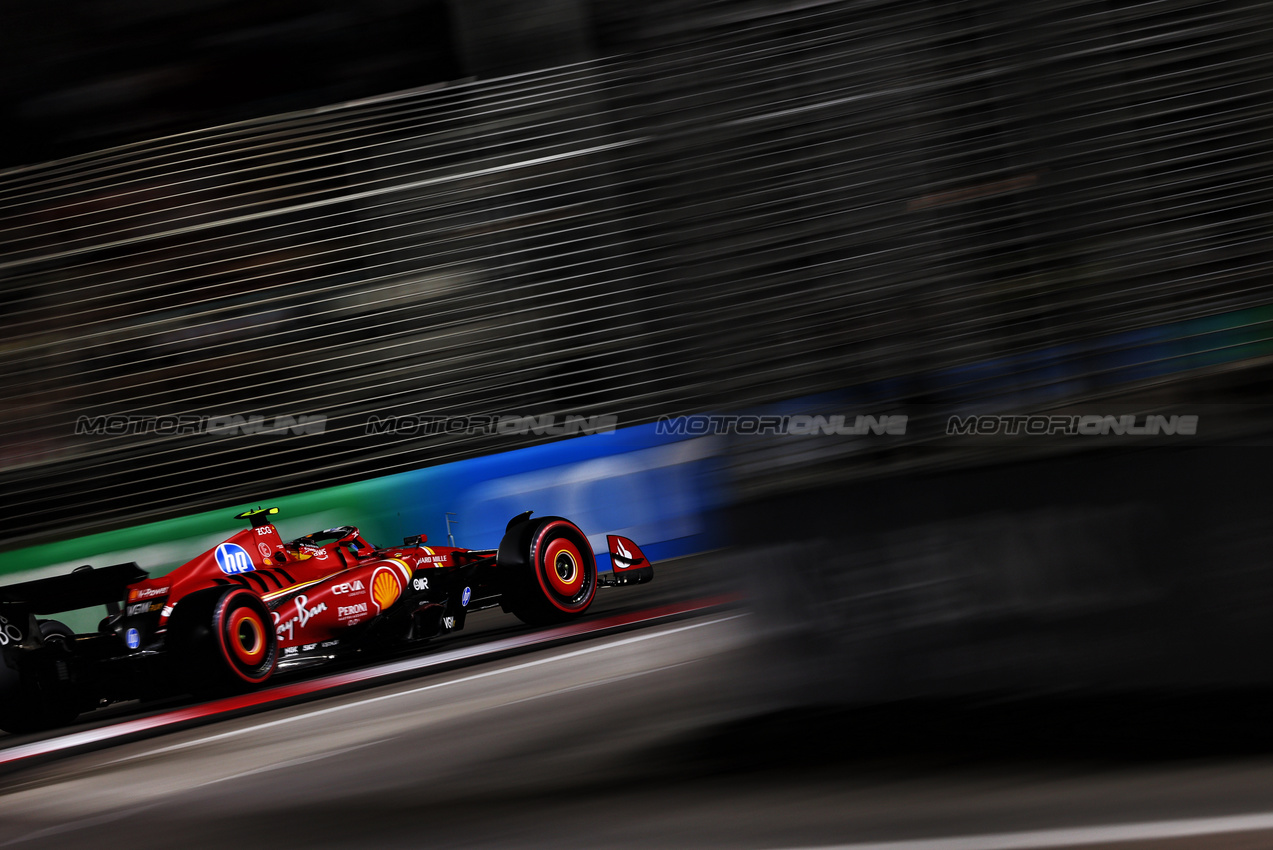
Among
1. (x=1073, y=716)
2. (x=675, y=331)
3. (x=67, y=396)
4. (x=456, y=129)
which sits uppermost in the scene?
(x=456, y=129)

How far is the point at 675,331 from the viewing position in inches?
161

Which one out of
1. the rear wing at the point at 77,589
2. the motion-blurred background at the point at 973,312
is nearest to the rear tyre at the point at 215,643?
the rear wing at the point at 77,589

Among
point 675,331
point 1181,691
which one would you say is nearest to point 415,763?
point 675,331

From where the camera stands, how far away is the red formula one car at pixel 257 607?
6.59m

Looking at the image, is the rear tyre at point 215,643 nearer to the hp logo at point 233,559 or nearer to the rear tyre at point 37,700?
the hp logo at point 233,559

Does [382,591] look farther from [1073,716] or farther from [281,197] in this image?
[1073,716]

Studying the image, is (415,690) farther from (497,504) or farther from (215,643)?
(497,504)

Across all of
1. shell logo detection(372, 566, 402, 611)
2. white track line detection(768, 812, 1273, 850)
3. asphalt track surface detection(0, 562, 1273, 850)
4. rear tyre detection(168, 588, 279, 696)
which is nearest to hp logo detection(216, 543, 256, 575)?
rear tyre detection(168, 588, 279, 696)

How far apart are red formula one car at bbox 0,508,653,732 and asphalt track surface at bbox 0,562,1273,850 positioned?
4.07ft

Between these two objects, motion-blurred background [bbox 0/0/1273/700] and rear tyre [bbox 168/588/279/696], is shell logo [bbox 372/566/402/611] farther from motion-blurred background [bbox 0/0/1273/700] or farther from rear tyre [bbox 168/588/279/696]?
motion-blurred background [bbox 0/0/1273/700]

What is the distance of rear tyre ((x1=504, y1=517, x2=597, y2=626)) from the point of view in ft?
24.3

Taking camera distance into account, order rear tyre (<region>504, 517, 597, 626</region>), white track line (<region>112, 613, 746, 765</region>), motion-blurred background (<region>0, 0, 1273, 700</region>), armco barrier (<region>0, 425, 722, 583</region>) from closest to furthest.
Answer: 1. motion-blurred background (<region>0, 0, 1273, 700</region>)
2. white track line (<region>112, 613, 746, 765</region>)
3. rear tyre (<region>504, 517, 597, 626</region>)
4. armco barrier (<region>0, 425, 722, 583</region>)

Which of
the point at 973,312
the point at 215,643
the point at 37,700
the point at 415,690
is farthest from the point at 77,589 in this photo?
the point at 973,312

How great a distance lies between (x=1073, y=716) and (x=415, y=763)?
2127 mm
